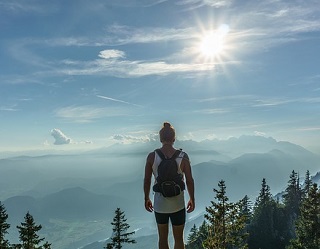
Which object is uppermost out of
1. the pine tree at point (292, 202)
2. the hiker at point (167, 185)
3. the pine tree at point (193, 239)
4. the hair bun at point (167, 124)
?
the pine tree at point (292, 202)

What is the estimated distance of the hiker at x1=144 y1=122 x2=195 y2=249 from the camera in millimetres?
8008

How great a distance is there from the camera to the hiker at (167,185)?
8.01 meters

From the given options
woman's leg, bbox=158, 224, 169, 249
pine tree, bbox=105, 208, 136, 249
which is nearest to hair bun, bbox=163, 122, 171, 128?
woman's leg, bbox=158, 224, 169, 249

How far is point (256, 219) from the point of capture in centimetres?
7975

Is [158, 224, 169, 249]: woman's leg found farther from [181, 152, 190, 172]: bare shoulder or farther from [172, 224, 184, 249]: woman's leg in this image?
[181, 152, 190, 172]: bare shoulder

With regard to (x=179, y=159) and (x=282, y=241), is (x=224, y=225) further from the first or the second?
(x=282, y=241)

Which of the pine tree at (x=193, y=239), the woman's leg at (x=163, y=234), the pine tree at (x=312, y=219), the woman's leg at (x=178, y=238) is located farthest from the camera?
the pine tree at (x=193, y=239)

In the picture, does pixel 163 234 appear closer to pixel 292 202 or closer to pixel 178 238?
pixel 178 238

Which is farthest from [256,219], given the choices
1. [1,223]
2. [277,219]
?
[1,223]

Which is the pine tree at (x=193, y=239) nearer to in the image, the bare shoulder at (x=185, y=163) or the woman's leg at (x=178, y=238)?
the woman's leg at (x=178, y=238)

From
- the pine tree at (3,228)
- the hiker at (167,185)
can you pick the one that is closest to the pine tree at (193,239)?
the pine tree at (3,228)

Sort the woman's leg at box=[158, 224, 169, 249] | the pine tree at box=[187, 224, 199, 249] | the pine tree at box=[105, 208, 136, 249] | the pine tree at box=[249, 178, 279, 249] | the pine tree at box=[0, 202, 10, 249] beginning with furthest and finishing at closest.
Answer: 1. the pine tree at box=[249, 178, 279, 249]
2. the pine tree at box=[187, 224, 199, 249]
3. the pine tree at box=[105, 208, 136, 249]
4. the pine tree at box=[0, 202, 10, 249]
5. the woman's leg at box=[158, 224, 169, 249]

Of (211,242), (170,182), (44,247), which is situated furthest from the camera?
(44,247)

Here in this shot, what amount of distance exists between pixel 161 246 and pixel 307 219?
31.4m
